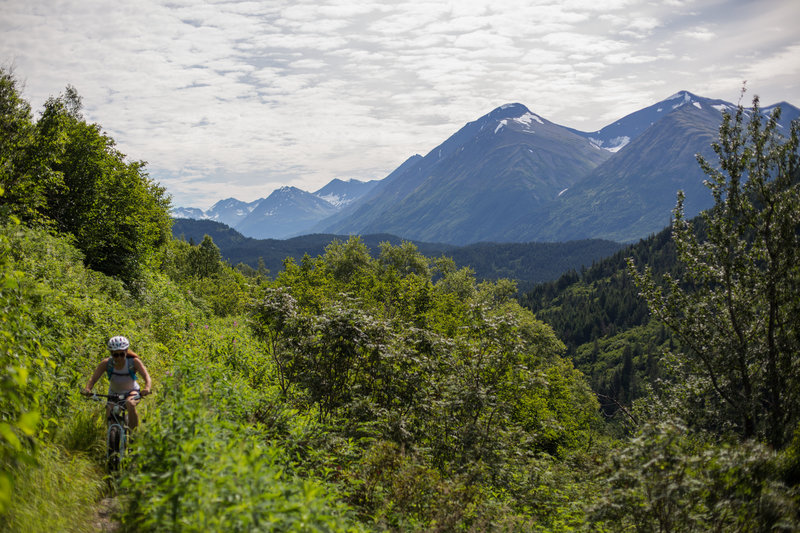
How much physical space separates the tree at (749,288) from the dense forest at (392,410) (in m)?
0.05

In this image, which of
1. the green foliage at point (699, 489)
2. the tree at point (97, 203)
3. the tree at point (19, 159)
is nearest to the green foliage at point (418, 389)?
the green foliage at point (699, 489)

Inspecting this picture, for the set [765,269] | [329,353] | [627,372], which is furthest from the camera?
[627,372]

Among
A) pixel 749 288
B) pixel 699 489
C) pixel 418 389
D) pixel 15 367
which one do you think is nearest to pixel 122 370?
pixel 15 367

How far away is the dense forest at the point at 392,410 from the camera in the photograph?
219 inches

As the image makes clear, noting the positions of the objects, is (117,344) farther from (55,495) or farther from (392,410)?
(392,410)

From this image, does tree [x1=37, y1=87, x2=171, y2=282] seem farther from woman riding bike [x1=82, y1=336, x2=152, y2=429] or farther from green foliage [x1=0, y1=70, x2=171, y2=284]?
woman riding bike [x1=82, y1=336, x2=152, y2=429]

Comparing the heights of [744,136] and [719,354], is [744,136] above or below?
above

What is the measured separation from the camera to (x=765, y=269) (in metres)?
10.2

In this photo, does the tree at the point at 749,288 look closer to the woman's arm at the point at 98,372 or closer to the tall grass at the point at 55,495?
the tall grass at the point at 55,495

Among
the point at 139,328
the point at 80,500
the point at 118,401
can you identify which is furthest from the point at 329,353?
the point at 139,328

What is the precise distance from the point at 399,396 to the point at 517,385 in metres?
3.66

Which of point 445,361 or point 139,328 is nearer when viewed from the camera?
point 445,361

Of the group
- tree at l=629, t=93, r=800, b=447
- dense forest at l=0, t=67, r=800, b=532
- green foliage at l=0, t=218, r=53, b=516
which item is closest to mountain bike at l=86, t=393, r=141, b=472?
dense forest at l=0, t=67, r=800, b=532

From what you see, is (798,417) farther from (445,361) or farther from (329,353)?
(329,353)
